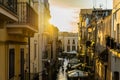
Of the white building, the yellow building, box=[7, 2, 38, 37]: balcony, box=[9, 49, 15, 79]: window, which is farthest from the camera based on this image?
the white building

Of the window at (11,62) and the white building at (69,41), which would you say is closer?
the window at (11,62)

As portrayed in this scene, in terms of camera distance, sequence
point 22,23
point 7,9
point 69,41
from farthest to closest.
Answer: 1. point 69,41
2. point 22,23
3. point 7,9

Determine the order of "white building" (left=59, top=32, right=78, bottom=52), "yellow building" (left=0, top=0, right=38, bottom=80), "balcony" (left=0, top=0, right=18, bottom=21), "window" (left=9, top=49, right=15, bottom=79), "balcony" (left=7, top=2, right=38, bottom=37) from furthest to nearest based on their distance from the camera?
"white building" (left=59, top=32, right=78, bottom=52), "window" (left=9, top=49, right=15, bottom=79), "balcony" (left=7, top=2, right=38, bottom=37), "yellow building" (left=0, top=0, right=38, bottom=80), "balcony" (left=0, top=0, right=18, bottom=21)

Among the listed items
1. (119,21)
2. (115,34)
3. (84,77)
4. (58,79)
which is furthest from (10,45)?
(58,79)

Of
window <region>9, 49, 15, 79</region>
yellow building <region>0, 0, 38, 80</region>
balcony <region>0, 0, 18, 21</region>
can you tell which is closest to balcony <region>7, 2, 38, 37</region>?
yellow building <region>0, 0, 38, 80</region>

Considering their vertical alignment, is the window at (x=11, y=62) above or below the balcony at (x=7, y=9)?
below

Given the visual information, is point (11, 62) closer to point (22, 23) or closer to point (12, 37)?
point (12, 37)

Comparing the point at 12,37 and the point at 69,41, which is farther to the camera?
the point at 69,41

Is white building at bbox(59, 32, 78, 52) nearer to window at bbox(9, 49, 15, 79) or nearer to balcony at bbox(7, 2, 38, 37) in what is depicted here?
balcony at bbox(7, 2, 38, 37)

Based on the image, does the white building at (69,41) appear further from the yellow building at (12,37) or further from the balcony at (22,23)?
the balcony at (22,23)

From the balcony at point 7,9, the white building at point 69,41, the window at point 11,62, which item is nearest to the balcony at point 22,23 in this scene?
the window at point 11,62

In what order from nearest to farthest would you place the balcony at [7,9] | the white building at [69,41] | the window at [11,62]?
the balcony at [7,9] → the window at [11,62] → the white building at [69,41]

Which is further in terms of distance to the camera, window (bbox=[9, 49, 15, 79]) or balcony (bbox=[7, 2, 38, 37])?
window (bbox=[9, 49, 15, 79])

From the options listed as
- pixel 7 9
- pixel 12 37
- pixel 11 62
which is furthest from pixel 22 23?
pixel 7 9
